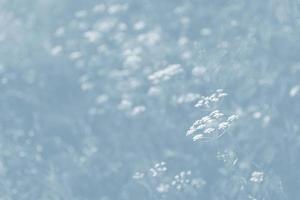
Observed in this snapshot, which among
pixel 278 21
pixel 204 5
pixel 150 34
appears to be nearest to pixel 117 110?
pixel 150 34

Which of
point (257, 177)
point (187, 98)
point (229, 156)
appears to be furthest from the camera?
point (187, 98)

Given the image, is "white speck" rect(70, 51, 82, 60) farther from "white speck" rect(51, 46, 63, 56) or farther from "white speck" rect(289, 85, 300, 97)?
"white speck" rect(289, 85, 300, 97)

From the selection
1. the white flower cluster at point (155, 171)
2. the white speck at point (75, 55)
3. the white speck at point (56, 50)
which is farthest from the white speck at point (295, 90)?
the white speck at point (56, 50)

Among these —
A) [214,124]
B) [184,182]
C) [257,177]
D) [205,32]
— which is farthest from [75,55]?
[257,177]

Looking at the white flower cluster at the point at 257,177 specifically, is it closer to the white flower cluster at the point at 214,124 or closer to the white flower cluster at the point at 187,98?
the white flower cluster at the point at 214,124

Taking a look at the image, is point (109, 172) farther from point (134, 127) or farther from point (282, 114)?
point (282, 114)

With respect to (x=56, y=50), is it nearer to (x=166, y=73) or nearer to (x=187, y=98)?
(x=166, y=73)
